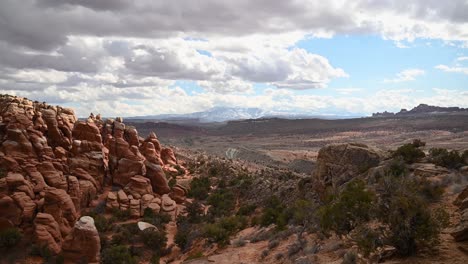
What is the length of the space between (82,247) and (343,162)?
2163cm

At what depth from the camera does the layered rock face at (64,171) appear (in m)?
29.4

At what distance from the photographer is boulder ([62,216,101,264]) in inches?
1067

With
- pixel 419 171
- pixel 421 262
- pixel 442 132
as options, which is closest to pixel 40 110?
pixel 419 171

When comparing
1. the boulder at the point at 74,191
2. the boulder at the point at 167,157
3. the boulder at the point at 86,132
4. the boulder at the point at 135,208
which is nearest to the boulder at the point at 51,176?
the boulder at the point at 74,191

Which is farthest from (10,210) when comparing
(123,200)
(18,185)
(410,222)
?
(410,222)

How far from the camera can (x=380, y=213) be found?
1361cm

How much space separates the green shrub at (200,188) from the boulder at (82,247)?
727 inches

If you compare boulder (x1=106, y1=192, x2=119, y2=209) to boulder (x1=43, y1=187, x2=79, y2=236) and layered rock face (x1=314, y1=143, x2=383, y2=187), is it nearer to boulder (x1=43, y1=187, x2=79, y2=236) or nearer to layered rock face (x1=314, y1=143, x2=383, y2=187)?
boulder (x1=43, y1=187, x2=79, y2=236)

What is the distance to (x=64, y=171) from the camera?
121 ft

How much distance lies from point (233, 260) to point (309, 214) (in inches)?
220

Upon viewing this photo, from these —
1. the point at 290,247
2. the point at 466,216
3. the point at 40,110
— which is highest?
the point at 40,110

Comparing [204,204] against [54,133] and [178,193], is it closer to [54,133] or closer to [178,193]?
[178,193]

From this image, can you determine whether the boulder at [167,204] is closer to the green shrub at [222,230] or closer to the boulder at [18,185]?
the green shrub at [222,230]

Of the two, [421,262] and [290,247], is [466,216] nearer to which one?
[421,262]
